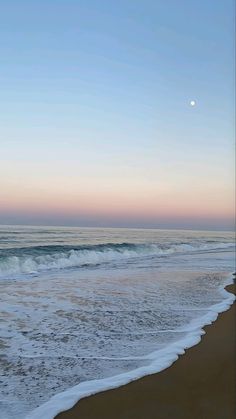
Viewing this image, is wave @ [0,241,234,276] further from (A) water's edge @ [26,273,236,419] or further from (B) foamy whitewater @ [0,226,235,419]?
(A) water's edge @ [26,273,236,419]

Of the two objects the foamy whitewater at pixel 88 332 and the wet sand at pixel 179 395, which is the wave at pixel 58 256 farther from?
the wet sand at pixel 179 395

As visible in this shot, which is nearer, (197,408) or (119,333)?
(197,408)

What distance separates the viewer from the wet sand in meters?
3.58

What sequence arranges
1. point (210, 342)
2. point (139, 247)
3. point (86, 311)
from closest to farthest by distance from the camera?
point (210, 342) < point (86, 311) < point (139, 247)

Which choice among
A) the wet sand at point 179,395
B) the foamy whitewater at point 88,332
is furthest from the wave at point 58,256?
the wet sand at point 179,395

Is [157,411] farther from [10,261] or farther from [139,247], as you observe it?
[139,247]

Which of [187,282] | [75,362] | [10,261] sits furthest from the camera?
[10,261]

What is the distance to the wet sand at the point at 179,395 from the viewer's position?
3578 millimetres

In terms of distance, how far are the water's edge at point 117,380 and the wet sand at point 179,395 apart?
85 mm

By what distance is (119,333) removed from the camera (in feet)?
20.8

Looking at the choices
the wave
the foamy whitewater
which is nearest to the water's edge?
the foamy whitewater

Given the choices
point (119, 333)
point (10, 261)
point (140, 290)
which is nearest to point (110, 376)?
point (119, 333)

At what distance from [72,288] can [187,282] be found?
12.8ft

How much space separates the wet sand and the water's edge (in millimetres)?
85
